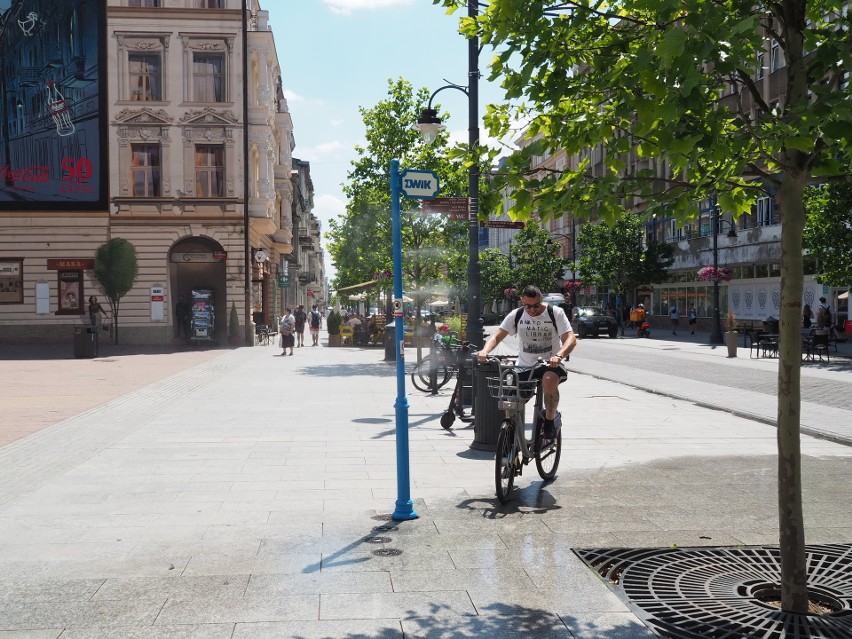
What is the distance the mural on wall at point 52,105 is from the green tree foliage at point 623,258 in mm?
26494

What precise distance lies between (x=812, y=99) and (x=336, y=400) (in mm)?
11024

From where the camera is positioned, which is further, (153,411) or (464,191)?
(464,191)

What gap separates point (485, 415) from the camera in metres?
9.10

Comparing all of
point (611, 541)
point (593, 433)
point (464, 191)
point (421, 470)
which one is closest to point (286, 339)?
point (464, 191)

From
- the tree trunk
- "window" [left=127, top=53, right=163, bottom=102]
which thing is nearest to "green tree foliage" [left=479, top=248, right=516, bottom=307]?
"window" [left=127, top=53, right=163, bottom=102]

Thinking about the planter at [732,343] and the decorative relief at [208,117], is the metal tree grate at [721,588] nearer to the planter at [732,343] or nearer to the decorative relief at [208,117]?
the planter at [732,343]

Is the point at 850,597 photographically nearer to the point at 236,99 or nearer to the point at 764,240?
the point at 236,99

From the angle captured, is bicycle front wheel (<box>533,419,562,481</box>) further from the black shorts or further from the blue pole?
the blue pole

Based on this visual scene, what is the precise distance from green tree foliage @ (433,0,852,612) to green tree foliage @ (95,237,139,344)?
2858 cm

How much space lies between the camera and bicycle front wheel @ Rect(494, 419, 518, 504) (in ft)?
21.9

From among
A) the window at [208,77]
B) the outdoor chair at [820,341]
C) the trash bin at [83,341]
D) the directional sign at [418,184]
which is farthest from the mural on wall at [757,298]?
the directional sign at [418,184]

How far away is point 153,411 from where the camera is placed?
41.9 ft

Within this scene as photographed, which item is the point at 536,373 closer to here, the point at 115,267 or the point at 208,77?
the point at 115,267

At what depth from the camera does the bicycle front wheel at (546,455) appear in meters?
7.49
